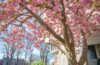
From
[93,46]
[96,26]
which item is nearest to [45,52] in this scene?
[93,46]

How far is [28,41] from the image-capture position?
6.23m

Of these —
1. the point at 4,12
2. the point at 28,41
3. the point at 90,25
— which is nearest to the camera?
the point at 4,12

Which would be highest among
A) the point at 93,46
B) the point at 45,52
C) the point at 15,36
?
the point at 15,36

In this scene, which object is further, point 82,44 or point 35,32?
point 35,32

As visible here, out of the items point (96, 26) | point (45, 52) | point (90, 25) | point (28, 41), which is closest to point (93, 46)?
point (96, 26)

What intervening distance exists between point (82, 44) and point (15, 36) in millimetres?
3503

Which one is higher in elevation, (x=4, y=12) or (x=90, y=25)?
(x=4, y=12)

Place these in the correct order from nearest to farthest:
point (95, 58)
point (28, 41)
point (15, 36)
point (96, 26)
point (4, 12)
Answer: point (4, 12) < point (96, 26) < point (15, 36) < point (28, 41) < point (95, 58)

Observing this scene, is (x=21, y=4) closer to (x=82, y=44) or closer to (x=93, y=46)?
(x=82, y=44)

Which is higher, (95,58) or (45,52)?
(95,58)

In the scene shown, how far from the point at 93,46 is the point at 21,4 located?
5196mm

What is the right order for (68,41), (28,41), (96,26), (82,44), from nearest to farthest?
1. (68,41)
2. (82,44)
3. (96,26)
4. (28,41)

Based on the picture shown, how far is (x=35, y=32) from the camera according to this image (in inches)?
249

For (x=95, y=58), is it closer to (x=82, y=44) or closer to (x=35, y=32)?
(x=82, y=44)
